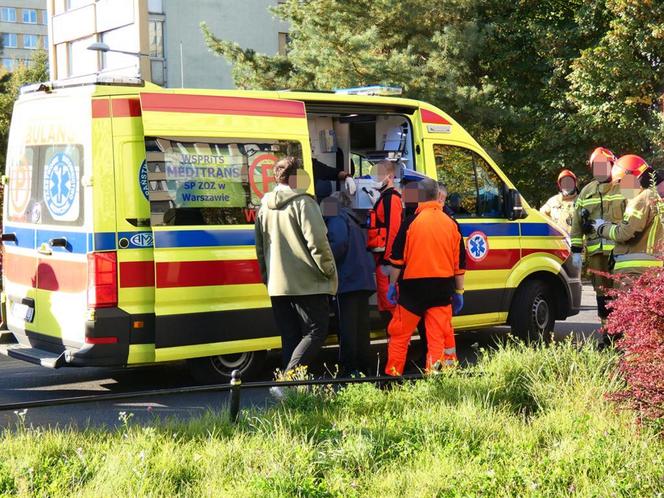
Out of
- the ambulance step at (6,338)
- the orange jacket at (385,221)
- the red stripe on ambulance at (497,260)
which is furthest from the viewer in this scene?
the ambulance step at (6,338)

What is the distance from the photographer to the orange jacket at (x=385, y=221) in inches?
316

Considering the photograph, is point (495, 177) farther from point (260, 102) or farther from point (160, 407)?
point (160, 407)

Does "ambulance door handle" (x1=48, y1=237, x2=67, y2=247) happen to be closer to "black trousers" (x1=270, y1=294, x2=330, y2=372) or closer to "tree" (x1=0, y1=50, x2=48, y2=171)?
"black trousers" (x1=270, y1=294, x2=330, y2=372)

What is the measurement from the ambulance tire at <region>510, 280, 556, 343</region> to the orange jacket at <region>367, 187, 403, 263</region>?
77.7 inches

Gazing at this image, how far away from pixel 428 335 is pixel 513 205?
226 cm

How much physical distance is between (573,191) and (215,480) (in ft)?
26.9

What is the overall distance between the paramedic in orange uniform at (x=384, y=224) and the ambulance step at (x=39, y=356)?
2.70m

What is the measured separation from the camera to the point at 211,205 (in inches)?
293

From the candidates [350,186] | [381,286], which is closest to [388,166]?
[350,186]

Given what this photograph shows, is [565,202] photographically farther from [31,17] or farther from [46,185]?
[31,17]

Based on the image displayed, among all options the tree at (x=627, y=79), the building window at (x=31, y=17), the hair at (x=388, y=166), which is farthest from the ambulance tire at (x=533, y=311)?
the building window at (x=31, y=17)

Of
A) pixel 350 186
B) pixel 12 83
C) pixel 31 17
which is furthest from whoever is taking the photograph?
pixel 31 17

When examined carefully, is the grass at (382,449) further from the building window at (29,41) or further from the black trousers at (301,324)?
the building window at (29,41)

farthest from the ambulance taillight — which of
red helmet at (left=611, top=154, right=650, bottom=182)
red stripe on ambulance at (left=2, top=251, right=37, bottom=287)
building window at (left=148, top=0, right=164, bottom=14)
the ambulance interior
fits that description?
building window at (left=148, top=0, right=164, bottom=14)
